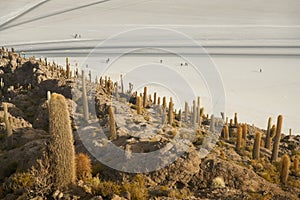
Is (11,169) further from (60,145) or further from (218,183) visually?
(218,183)

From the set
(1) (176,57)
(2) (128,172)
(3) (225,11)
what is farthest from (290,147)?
(3) (225,11)

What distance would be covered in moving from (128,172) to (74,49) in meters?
45.6

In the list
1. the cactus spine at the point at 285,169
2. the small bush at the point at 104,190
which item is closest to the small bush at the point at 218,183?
the small bush at the point at 104,190

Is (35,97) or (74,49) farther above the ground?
(74,49)

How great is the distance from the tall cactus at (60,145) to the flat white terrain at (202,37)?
2049 cm

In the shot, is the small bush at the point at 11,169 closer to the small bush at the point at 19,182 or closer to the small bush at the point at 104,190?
the small bush at the point at 19,182

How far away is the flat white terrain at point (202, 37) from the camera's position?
32531 mm

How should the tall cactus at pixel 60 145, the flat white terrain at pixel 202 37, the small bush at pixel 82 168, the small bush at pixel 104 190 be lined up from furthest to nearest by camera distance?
1. the flat white terrain at pixel 202 37
2. the small bush at pixel 82 168
3. the tall cactus at pixel 60 145
4. the small bush at pixel 104 190

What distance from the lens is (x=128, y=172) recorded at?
9.05m

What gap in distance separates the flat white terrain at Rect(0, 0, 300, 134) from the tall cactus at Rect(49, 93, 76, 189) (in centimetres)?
2049

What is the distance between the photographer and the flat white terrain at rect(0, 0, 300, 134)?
32.5 m

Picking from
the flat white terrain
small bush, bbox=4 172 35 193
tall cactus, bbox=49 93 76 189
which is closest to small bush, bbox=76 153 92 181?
tall cactus, bbox=49 93 76 189

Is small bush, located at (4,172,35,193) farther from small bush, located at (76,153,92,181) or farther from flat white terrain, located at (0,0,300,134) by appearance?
flat white terrain, located at (0,0,300,134)

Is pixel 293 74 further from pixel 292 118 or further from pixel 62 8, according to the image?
pixel 62 8
